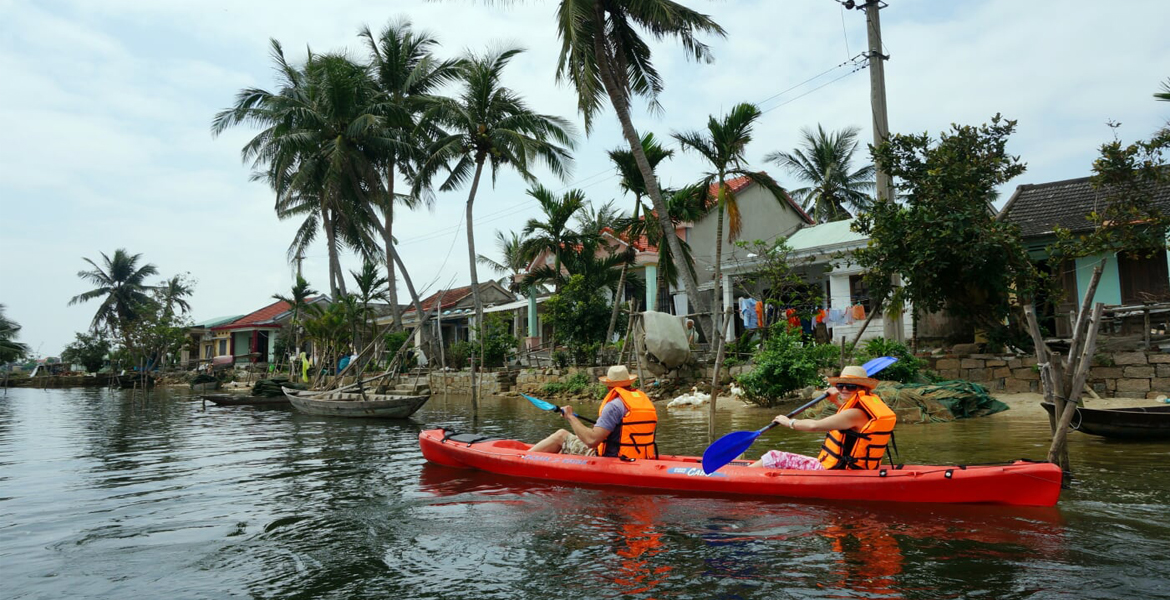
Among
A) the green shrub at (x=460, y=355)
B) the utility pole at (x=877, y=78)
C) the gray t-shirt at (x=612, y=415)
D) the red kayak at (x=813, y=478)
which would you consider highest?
the utility pole at (x=877, y=78)

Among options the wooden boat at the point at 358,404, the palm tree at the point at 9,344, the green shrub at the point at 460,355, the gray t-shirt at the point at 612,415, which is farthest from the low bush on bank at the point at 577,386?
the palm tree at the point at 9,344

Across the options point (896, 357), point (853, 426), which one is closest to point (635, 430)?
point (853, 426)

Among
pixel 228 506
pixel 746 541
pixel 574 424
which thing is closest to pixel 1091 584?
pixel 746 541

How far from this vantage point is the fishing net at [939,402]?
1281 centimetres

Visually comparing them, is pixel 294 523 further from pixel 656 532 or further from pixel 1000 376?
pixel 1000 376

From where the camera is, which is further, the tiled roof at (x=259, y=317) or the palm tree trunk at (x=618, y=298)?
the tiled roof at (x=259, y=317)

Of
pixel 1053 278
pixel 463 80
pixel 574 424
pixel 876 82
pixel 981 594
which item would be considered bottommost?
pixel 981 594

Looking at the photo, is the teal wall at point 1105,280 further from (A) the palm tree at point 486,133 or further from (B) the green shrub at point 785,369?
(A) the palm tree at point 486,133

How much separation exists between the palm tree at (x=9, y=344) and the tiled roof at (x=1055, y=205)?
5325cm

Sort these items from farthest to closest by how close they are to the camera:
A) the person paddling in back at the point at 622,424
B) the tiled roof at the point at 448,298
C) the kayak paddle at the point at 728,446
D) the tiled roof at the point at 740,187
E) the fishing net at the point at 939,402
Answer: the tiled roof at the point at 448,298 → the tiled roof at the point at 740,187 → the fishing net at the point at 939,402 → the person paddling in back at the point at 622,424 → the kayak paddle at the point at 728,446

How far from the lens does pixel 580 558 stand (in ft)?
19.4

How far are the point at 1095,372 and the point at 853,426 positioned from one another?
29.3ft

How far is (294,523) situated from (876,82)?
13452 mm

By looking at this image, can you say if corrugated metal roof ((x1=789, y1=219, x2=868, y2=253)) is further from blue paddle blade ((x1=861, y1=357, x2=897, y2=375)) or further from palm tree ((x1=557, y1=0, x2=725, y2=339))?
blue paddle blade ((x1=861, y1=357, x2=897, y2=375))
